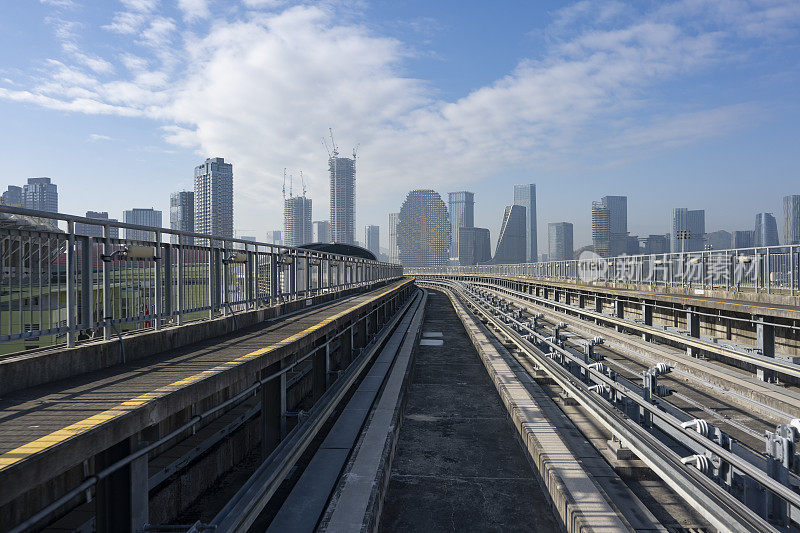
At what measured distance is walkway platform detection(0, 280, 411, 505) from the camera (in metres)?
2.76

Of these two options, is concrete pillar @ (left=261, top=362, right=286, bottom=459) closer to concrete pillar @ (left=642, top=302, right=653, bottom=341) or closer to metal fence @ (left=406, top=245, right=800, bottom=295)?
metal fence @ (left=406, top=245, right=800, bottom=295)

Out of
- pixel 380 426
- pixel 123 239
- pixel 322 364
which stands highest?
pixel 123 239

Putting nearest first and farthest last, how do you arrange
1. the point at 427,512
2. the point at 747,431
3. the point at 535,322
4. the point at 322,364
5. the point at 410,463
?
1. the point at 427,512
2. the point at 747,431
3. the point at 410,463
4. the point at 322,364
5. the point at 535,322

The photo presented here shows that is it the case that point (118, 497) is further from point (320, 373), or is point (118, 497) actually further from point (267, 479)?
point (320, 373)

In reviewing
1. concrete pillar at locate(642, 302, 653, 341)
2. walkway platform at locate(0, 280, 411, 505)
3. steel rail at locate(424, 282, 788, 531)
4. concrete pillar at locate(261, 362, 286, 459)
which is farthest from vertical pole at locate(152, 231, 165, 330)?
concrete pillar at locate(642, 302, 653, 341)

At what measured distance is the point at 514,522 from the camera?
638 centimetres

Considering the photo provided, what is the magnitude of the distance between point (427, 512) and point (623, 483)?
2.91 metres

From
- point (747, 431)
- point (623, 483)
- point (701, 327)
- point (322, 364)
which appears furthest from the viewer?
point (701, 327)

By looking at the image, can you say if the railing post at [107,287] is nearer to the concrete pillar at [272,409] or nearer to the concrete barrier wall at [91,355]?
the concrete barrier wall at [91,355]

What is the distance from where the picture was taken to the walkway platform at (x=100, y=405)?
108 inches

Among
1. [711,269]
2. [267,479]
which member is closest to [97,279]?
[267,479]

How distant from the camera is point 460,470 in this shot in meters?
8.11

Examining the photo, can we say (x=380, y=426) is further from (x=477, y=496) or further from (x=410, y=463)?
(x=477, y=496)

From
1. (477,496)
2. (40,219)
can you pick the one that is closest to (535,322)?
(477,496)
